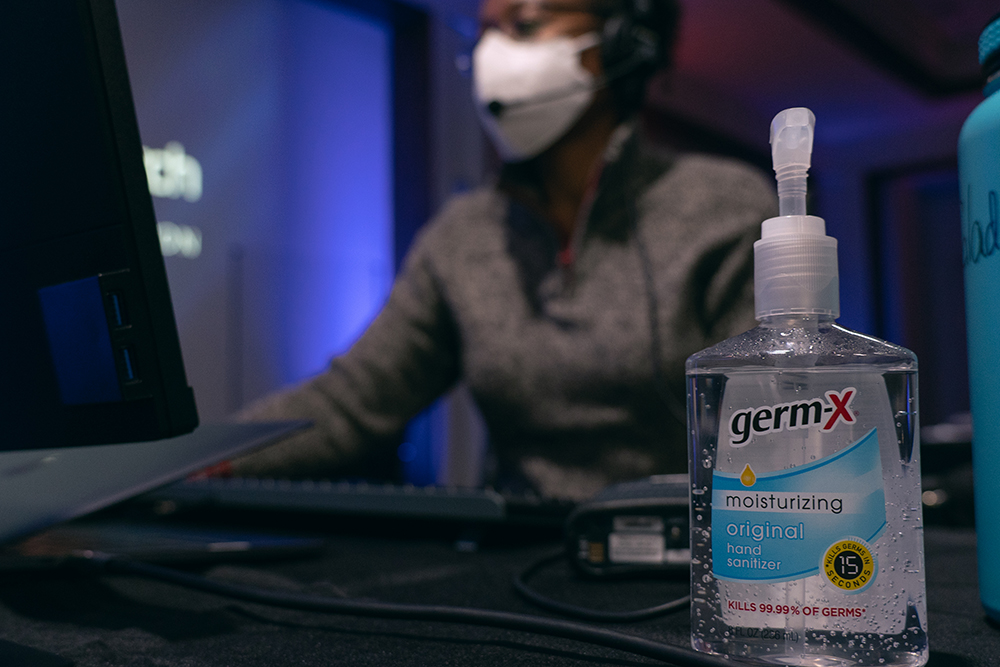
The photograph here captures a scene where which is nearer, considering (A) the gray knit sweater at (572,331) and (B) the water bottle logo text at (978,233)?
(B) the water bottle logo text at (978,233)

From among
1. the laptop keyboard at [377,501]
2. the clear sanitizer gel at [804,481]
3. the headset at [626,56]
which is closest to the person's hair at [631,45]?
the headset at [626,56]

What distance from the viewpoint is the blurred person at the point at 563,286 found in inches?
36.0

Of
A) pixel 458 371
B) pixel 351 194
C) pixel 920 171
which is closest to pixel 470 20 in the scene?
pixel 351 194

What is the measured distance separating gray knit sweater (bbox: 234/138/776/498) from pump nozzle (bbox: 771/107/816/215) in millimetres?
623

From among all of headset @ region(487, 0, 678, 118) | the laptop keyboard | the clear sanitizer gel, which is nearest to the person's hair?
headset @ region(487, 0, 678, 118)

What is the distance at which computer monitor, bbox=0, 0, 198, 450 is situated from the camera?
0.29 m

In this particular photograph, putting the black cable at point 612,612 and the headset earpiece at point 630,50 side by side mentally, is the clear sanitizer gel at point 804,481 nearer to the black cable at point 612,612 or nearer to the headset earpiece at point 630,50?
the black cable at point 612,612

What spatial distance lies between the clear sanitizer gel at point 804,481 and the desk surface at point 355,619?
38 mm

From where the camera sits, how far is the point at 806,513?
0.26 meters

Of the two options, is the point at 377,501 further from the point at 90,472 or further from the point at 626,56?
the point at 626,56

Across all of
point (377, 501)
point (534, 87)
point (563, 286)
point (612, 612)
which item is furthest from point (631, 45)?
point (612, 612)

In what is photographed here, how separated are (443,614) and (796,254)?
0.20 metres

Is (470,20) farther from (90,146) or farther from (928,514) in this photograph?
(90,146)

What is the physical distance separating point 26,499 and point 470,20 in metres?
2.89
